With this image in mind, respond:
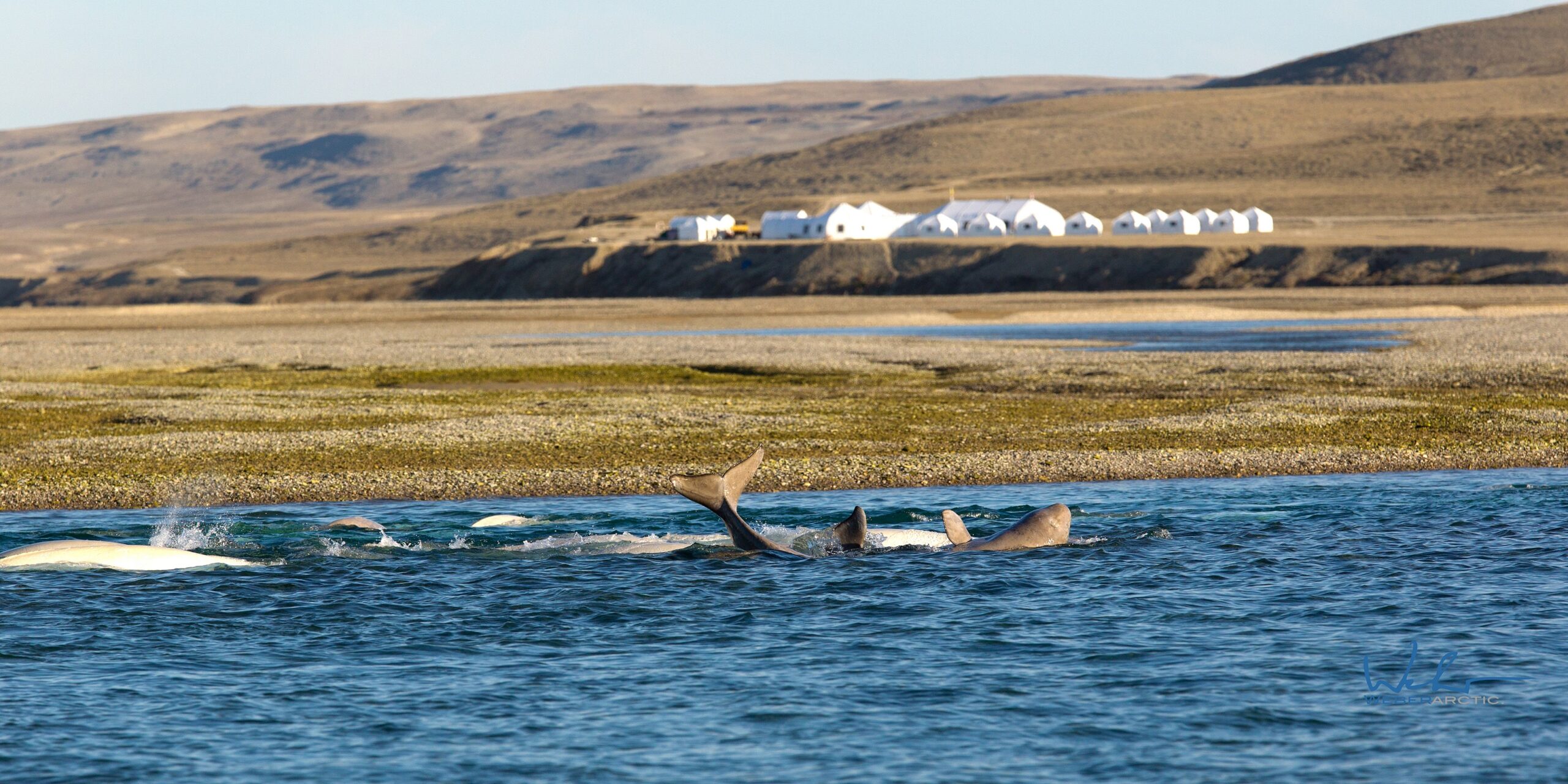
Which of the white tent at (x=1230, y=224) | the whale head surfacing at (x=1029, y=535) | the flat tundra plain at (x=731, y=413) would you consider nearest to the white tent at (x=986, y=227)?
the white tent at (x=1230, y=224)

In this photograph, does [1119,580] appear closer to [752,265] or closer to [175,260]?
[752,265]

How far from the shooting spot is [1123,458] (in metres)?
26.6

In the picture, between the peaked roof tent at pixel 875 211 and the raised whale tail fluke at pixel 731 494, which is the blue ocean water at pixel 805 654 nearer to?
the raised whale tail fluke at pixel 731 494

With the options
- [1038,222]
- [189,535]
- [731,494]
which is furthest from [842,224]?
[731,494]

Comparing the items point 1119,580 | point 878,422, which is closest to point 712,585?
point 1119,580

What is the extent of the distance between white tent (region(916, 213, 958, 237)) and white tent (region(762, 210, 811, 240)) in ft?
33.3

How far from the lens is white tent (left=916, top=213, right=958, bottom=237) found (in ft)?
433

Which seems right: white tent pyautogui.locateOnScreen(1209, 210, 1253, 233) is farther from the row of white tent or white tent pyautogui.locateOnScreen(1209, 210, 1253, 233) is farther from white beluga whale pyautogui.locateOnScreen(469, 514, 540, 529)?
white beluga whale pyautogui.locateOnScreen(469, 514, 540, 529)

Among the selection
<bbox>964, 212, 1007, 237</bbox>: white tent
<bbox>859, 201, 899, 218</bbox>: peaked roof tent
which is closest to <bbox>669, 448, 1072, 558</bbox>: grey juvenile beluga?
<bbox>964, 212, 1007, 237</bbox>: white tent

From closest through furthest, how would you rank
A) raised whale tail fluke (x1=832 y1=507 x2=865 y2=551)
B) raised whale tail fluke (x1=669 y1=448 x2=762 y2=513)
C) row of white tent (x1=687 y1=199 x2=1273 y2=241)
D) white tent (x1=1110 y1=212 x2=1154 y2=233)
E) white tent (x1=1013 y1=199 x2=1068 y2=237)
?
1. raised whale tail fluke (x1=669 y1=448 x2=762 y2=513)
2. raised whale tail fluke (x1=832 y1=507 x2=865 y2=551)
3. row of white tent (x1=687 y1=199 x2=1273 y2=241)
4. white tent (x1=1110 y1=212 x2=1154 y2=233)
5. white tent (x1=1013 y1=199 x2=1068 y2=237)

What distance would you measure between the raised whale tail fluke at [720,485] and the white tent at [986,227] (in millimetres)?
112859

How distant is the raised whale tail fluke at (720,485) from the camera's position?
59.9 ft

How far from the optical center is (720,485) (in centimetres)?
1845

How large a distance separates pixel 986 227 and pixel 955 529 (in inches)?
4515
